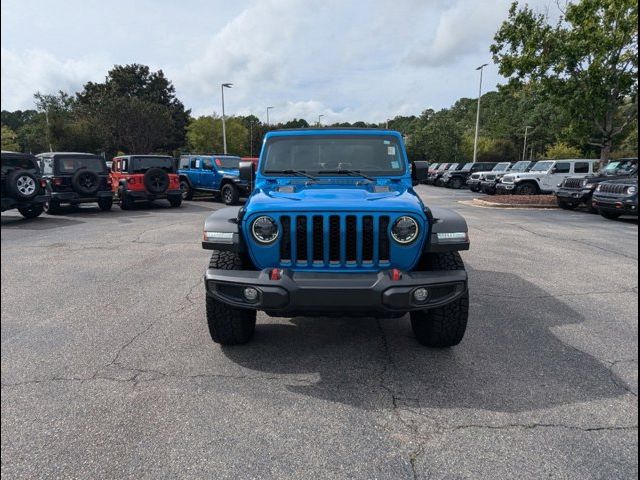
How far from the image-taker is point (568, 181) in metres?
13.9

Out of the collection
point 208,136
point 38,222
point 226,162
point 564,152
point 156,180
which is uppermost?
point 208,136

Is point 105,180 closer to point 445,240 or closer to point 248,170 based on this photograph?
point 248,170

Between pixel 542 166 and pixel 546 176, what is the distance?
2.93 ft

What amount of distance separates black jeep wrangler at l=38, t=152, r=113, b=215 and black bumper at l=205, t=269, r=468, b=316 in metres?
10.9

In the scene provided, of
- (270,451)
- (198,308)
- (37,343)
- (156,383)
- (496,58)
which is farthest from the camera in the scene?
(496,58)

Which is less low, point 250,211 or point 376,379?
point 250,211

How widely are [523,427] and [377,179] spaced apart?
7.95 feet

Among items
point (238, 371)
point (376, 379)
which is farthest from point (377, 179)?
point (238, 371)

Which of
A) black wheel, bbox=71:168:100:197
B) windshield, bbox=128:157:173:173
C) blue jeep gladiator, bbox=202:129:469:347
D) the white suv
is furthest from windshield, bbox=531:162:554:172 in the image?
black wheel, bbox=71:168:100:197

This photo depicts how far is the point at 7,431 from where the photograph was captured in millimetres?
2303

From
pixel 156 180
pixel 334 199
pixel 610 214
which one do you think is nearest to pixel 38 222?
pixel 156 180

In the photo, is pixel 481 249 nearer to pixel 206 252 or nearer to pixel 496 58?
pixel 206 252

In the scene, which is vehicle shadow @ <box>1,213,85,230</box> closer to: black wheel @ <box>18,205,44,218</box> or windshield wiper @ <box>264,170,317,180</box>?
black wheel @ <box>18,205,44,218</box>

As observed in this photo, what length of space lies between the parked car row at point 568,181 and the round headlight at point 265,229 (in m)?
5.46
